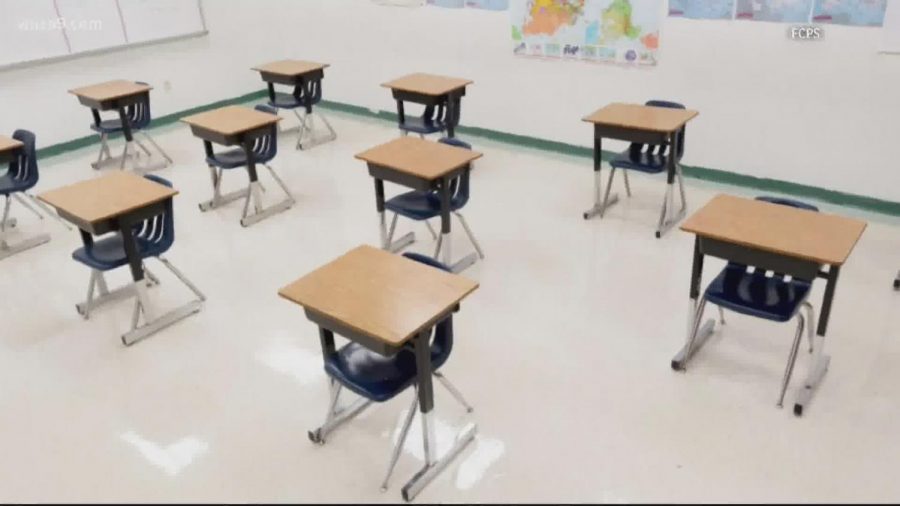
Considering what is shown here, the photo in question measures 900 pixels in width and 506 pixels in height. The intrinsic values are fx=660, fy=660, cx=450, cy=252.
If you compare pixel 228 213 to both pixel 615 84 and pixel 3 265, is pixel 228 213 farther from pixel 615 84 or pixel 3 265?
pixel 615 84

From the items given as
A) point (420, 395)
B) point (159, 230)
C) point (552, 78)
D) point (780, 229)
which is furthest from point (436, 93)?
point (420, 395)

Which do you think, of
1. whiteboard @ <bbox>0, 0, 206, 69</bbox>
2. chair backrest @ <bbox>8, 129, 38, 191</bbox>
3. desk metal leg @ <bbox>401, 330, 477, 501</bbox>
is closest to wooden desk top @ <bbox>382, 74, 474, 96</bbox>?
chair backrest @ <bbox>8, 129, 38, 191</bbox>

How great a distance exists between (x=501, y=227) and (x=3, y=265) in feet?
11.7

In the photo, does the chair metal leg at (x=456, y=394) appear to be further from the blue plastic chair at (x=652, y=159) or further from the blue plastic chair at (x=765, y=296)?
the blue plastic chair at (x=652, y=159)

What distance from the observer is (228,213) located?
533 cm

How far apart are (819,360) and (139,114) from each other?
19.8 ft

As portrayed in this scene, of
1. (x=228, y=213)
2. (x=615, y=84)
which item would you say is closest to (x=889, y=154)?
(x=615, y=84)

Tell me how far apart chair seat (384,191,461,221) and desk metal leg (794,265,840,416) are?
6.93ft

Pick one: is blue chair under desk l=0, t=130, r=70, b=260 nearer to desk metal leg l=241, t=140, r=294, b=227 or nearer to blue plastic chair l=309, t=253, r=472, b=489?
desk metal leg l=241, t=140, r=294, b=227

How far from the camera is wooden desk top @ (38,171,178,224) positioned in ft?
11.4

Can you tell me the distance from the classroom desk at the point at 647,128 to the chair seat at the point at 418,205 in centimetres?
124

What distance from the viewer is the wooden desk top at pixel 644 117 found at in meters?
4.40

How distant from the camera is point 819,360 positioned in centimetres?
305

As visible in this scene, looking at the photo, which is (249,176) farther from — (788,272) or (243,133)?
(788,272)
